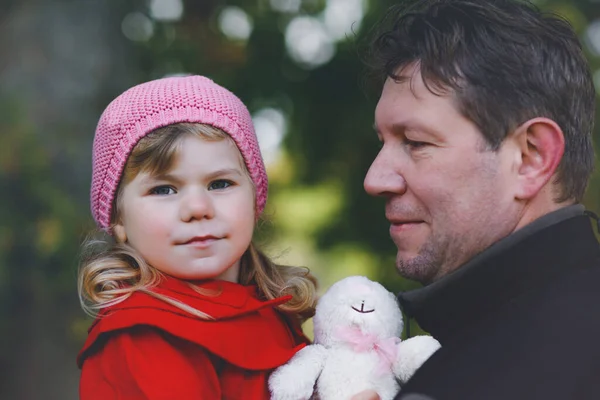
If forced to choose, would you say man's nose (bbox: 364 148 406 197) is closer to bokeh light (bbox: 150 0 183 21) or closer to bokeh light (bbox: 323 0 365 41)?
bokeh light (bbox: 323 0 365 41)

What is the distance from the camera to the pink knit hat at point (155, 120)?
2.38 m

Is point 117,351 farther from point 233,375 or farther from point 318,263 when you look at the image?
point 318,263

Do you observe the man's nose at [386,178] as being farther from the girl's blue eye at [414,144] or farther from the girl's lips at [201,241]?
the girl's lips at [201,241]

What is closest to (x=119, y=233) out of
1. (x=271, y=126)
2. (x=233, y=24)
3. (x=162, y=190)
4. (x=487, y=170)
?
(x=162, y=190)

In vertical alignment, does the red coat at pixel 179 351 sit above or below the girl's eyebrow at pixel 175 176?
below

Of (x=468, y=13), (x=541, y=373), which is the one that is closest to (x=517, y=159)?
(x=468, y=13)

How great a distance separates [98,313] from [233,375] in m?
0.42

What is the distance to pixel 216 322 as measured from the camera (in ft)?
7.48

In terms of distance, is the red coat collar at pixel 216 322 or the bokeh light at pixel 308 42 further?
the bokeh light at pixel 308 42

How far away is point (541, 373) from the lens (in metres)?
1.88

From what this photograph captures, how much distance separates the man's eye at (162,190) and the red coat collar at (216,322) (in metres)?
0.24

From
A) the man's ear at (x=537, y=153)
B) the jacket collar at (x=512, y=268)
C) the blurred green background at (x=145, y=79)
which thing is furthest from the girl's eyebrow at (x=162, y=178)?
the blurred green background at (x=145, y=79)

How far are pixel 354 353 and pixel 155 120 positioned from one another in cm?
85

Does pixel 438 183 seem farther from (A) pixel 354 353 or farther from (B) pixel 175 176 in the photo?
(B) pixel 175 176
